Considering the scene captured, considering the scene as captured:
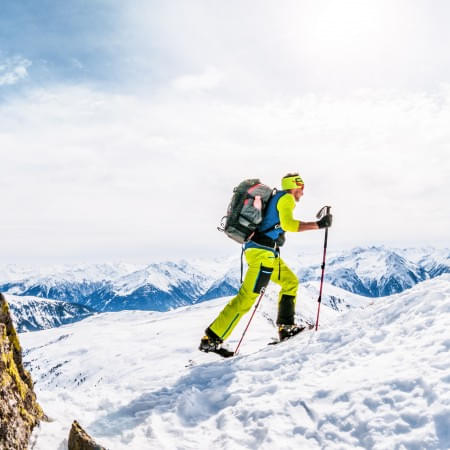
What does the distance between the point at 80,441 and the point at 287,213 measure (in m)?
5.82

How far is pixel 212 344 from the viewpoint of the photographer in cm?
956

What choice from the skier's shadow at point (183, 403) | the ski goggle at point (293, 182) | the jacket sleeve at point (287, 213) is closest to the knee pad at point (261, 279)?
the jacket sleeve at point (287, 213)

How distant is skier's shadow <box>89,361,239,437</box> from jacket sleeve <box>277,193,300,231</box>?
328cm

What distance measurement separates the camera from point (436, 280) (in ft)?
32.9

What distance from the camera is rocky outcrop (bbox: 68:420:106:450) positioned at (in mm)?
5309

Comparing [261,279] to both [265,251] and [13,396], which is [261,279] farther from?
[13,396]

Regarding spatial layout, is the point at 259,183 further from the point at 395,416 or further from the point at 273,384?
the point at 395,416

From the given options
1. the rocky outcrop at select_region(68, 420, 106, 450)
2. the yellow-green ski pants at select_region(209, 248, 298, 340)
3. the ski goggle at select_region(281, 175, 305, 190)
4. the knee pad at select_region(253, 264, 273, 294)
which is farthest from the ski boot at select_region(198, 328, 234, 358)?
the rocky outcrop at select_region(68, 420, 106, 450)

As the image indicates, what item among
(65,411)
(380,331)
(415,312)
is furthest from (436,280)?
(65,411)

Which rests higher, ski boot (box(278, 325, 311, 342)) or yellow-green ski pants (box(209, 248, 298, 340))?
yellow-green ski pants (box(209, 248, 298, 340))

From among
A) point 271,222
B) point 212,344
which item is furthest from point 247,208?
point 212,344

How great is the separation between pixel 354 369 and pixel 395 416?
5.49ft

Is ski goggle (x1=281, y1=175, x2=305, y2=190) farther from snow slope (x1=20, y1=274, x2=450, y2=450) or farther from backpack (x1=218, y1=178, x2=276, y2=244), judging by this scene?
snow slope (x1=20, y1=274, x2=450, y2=450)

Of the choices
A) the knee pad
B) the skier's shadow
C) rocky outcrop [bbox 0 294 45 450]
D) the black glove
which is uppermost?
the black glove
